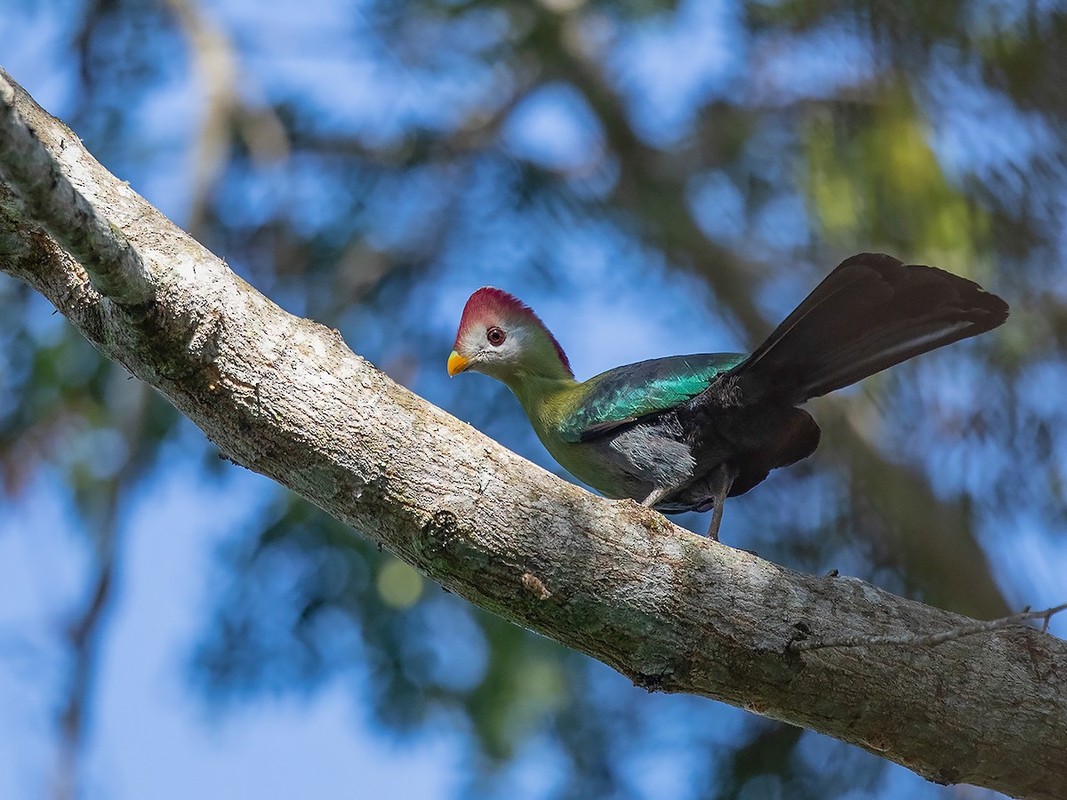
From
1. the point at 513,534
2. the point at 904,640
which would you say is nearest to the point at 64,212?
the point at 513,534

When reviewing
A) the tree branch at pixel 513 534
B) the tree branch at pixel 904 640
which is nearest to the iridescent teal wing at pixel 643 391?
the tree branch at pixel 513 534

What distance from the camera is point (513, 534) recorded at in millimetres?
3312

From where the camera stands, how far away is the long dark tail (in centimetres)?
390

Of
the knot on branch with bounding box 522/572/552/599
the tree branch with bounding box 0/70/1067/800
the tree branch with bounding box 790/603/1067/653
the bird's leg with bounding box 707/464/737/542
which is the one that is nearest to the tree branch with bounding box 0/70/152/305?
the tree branch with bounding box 0/70/1067/800

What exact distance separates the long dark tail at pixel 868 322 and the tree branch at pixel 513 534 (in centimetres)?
99

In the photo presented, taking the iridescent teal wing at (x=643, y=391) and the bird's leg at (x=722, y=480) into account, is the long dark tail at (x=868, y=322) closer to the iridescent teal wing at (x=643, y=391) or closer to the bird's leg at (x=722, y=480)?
the iridescent teal wing at (x=643, y=391)

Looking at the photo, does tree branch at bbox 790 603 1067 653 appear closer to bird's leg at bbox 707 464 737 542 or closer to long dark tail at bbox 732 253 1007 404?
long dark tail at bbox 732 253 1007 404

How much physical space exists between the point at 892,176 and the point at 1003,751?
3.68 metres

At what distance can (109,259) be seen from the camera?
295 centimetres

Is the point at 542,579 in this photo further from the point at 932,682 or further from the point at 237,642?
the point at 237,642

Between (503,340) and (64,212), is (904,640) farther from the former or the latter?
(503,340)

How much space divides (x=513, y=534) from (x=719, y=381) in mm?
1476

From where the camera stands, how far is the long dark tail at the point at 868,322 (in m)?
3.90

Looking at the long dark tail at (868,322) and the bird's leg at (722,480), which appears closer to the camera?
the long dark tail at (868,322)
